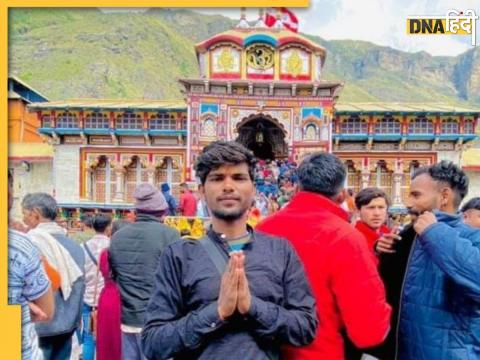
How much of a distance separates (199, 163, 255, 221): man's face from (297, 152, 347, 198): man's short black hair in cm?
37

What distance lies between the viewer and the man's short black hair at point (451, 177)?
8.73 ft

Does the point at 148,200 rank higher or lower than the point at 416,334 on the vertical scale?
higher

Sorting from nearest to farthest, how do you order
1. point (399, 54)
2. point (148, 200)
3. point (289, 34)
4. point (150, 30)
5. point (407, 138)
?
point (148, 200)
point (289, 34)
point (407, 138)
point (150, 30)
point (399, 54)

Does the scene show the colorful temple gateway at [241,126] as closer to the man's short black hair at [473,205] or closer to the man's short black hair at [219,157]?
the man's short black hair at [473,205]

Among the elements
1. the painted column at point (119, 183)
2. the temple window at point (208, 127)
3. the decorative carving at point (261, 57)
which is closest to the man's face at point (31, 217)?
the temple window at point (208, 127)

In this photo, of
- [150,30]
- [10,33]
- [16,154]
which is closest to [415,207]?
[10,33]

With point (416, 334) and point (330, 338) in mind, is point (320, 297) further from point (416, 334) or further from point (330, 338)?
point (416, 334)

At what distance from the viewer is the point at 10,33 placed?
2.58 m

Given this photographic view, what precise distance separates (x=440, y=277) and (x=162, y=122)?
59.5ft

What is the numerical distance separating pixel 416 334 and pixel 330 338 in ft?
1.52

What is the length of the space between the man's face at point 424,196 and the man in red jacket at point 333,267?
0.37 metres

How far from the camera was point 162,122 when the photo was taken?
20.2 m

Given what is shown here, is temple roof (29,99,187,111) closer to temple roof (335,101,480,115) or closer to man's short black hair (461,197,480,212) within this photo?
temple roof (335,101,480,115)

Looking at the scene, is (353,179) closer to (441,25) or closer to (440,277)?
(441,25)
